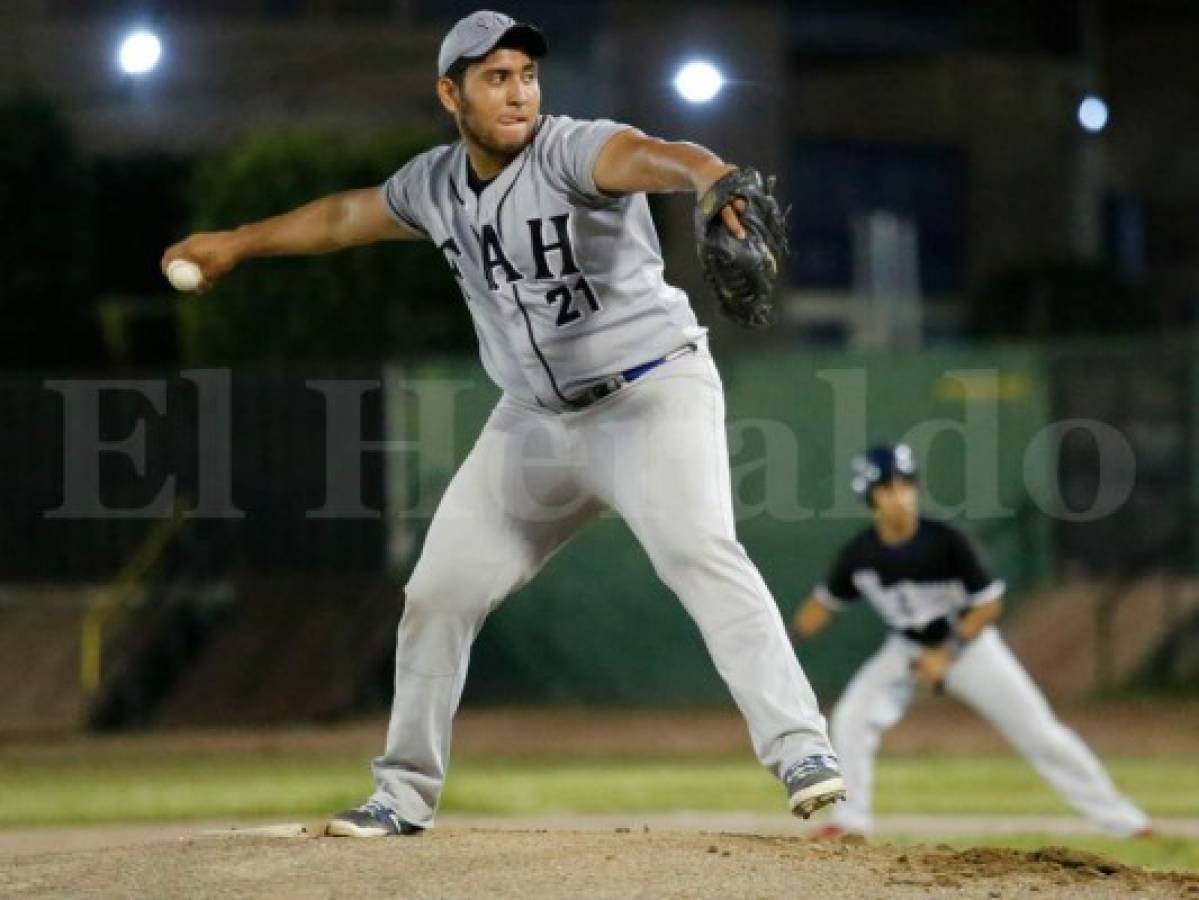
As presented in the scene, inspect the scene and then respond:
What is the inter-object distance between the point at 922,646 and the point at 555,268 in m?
5.40

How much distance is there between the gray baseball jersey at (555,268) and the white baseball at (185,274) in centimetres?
67

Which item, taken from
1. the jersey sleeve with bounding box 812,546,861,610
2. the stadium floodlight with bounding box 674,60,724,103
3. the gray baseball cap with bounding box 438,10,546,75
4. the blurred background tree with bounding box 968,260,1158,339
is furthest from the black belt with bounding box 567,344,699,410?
the blurred background tree with bounding box 968,260,1158,339

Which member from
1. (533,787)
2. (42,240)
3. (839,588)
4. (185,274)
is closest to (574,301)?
(185,274)

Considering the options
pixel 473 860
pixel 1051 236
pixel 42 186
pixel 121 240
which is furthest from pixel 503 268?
pixel 1051 236

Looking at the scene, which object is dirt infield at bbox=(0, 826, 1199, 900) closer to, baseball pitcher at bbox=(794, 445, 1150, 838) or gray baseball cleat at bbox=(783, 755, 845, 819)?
gray baseball cleat at bbox=(783, 755, 845, 819)

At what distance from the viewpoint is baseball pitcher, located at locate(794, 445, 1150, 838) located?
10.9 meters

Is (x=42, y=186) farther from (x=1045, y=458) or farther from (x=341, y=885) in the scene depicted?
(x=341, y=885)

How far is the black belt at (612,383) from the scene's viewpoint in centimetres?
648

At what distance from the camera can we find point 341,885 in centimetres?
598

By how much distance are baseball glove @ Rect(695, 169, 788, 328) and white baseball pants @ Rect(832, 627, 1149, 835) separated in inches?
211

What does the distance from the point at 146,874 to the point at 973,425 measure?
13893 millimetres

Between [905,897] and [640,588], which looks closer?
[905,897]

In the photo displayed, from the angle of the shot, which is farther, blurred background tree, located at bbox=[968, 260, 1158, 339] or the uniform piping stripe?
blurred background tree, located at bbox=[968, 260, 1158, 339]

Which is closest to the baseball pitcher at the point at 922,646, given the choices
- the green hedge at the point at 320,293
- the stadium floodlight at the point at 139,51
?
the stadium floodlight at the point at 139,51
